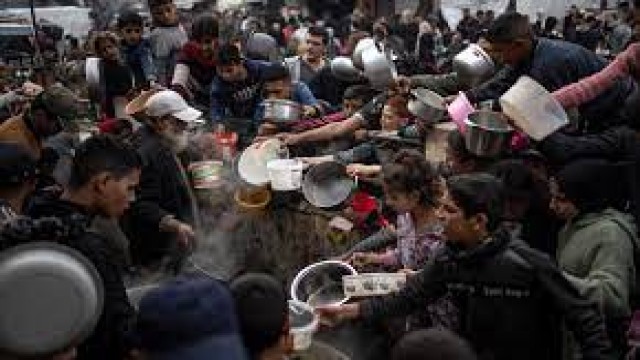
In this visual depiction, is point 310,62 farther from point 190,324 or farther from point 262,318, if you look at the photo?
point 190,324

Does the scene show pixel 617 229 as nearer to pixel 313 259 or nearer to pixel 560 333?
pixel 560 333

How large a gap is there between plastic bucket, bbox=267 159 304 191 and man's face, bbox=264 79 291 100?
1.02 metres

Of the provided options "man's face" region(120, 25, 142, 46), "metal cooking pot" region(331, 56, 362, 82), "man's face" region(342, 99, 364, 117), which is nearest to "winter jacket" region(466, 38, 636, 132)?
"man's face" region(342, 99, 364, 117)

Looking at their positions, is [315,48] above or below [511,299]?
above

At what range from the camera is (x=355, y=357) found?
377 cm

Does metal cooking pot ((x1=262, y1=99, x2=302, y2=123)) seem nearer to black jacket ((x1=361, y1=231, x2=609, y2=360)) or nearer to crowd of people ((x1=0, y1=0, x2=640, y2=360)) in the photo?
crowd of people ((x1=0, y1=0, x2=640, y2=360))

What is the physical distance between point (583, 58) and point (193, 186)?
2725mm

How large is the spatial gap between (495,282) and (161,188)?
2507 millimetres

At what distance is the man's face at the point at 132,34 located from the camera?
24.6 feet

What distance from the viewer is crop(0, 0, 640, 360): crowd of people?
7.55 ft

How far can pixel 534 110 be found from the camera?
4324 mm

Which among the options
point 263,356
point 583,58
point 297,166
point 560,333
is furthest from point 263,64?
Answer: point 263,356

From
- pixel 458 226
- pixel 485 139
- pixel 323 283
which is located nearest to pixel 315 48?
pixel 485 139

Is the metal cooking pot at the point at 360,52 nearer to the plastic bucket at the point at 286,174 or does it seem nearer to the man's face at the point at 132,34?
the plastic bucket at the point at 286,174
